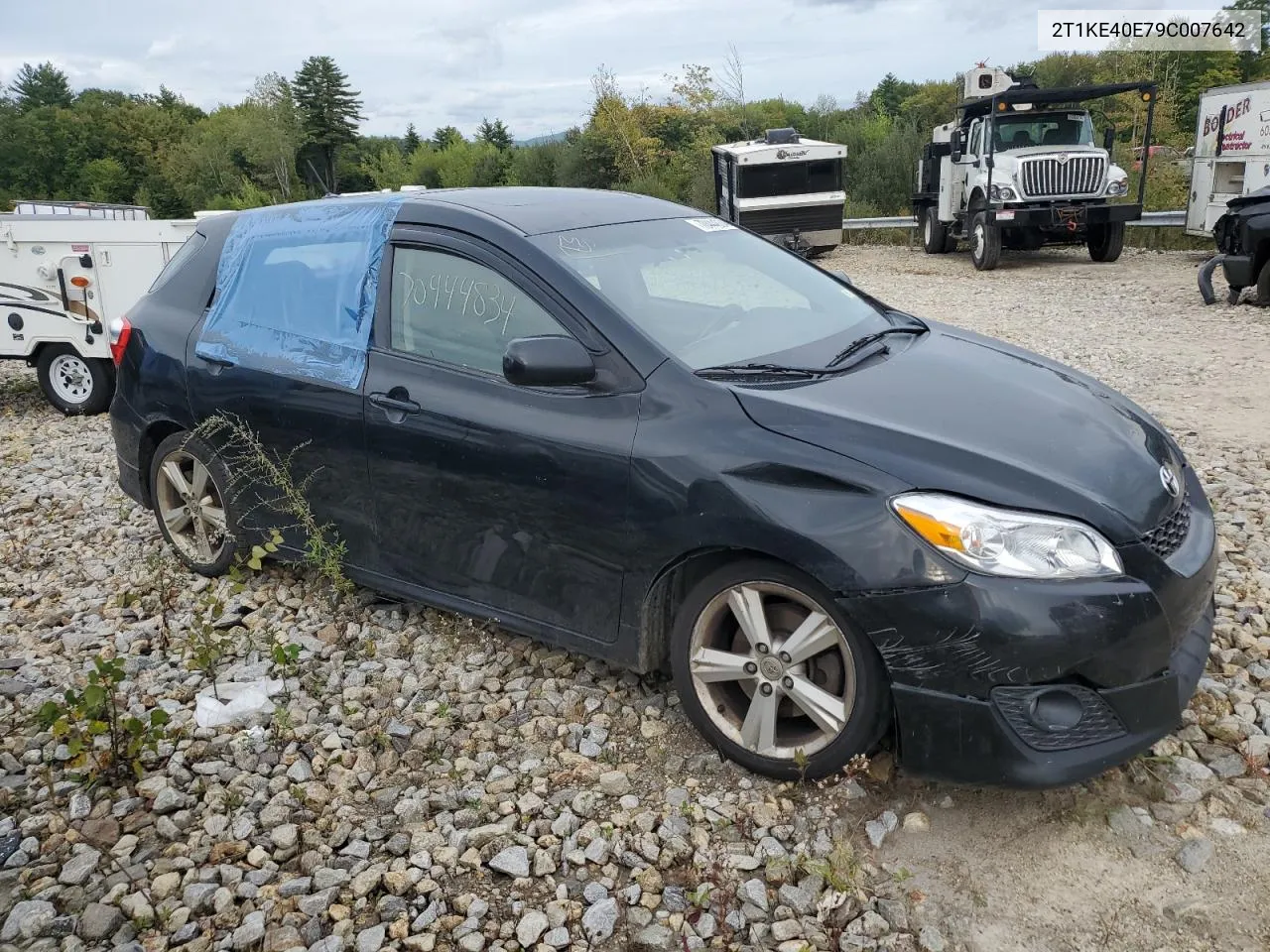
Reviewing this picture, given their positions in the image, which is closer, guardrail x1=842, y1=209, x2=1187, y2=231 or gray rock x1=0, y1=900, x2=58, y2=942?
gray rock x1=0, y1=900, x2=58, y2=942

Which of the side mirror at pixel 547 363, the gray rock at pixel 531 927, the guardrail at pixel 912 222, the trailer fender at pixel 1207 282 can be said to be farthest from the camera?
the guardrail at pixel 912 222

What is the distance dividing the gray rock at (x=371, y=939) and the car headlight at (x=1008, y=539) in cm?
179

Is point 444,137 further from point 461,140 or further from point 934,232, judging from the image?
point 934,232

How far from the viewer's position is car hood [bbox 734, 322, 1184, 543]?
9.18 ft

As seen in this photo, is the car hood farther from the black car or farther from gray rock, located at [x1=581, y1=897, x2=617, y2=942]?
gray rock, located at [x1=581, y1=897, x2=617, y2=942]

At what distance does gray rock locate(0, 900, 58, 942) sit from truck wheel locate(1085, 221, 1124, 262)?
1704 centimetres

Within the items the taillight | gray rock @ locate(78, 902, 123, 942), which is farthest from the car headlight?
the taillight

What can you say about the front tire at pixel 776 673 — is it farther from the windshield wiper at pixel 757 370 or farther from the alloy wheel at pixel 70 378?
the alloy wheel at pixel 70 378

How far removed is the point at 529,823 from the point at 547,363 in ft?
4.74

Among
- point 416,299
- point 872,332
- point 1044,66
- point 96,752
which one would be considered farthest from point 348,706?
point 1044,66

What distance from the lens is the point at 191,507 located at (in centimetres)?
484

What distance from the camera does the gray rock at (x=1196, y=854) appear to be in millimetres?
2738

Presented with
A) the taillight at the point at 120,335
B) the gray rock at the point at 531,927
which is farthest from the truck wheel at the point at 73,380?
the gray rock at the point at 531,927

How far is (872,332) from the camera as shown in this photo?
3908 mm
